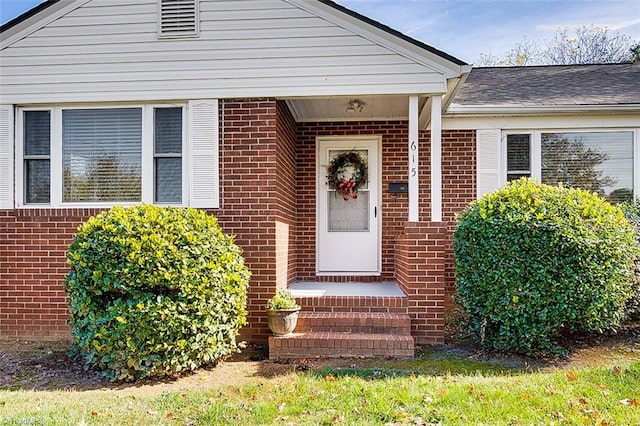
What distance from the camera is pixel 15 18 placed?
243 inches

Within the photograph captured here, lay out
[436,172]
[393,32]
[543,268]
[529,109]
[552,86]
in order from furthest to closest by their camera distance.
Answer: [552,86], [529,109], [436,172], [393,32], [543,268]

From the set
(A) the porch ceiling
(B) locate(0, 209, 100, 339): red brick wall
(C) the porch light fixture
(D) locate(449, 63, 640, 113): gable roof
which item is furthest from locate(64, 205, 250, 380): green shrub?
(D) locate(449, 63, 640, 113): gable roof

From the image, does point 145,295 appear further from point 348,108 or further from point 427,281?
point 348,108

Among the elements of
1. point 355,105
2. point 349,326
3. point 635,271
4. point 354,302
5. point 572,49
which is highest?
point 572,49

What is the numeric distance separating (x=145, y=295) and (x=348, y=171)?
13.5 feet

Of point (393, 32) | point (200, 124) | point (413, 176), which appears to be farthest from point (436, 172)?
point (200, 124)

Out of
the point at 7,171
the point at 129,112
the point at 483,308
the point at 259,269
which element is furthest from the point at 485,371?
the point at 7,171

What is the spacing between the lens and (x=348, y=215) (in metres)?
7.86

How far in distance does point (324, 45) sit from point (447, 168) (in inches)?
115

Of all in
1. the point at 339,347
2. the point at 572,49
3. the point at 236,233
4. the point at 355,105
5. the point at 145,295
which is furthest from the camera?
the point at 572,49

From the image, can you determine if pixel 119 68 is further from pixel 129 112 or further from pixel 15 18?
pixel 15 18

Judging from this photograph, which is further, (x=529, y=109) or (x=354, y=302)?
(x=529, y=109)

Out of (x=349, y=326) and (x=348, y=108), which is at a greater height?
(x=348, y=108)

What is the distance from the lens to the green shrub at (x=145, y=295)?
15.1ft
